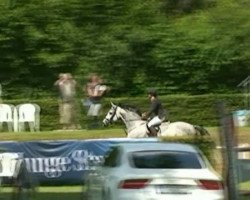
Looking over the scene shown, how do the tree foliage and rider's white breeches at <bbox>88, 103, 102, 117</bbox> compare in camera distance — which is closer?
the tree foliage

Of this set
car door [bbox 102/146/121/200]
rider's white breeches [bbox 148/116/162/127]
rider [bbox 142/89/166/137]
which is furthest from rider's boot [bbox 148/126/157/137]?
car door [bbox 102/146/121/200]

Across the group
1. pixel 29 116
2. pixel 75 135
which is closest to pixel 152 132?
pixel 75 135

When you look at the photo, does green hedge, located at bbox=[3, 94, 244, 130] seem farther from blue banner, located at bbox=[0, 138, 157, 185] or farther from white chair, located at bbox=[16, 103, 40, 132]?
blue banner, located at bbox=[0, 138, 157, 185]

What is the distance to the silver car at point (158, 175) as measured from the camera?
17031 mm

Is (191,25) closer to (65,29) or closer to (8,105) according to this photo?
(8,105)

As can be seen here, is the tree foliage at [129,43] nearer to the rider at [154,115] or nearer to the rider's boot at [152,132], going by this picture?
the rider at [154,115]

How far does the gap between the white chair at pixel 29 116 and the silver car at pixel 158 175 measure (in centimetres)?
1956

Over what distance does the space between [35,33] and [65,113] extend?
172 inches

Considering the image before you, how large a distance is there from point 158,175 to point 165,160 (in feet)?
2.37

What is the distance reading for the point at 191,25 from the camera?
145ft

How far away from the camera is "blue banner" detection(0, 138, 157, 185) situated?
26688 mm

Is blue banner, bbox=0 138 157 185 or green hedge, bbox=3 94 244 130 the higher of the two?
green hedge, bbox=3 94 244 130

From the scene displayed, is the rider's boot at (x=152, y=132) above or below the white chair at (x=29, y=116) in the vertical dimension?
below

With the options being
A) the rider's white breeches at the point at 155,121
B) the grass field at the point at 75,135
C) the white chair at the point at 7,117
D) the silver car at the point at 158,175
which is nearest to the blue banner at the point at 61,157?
the grass field at the point at 75,135
